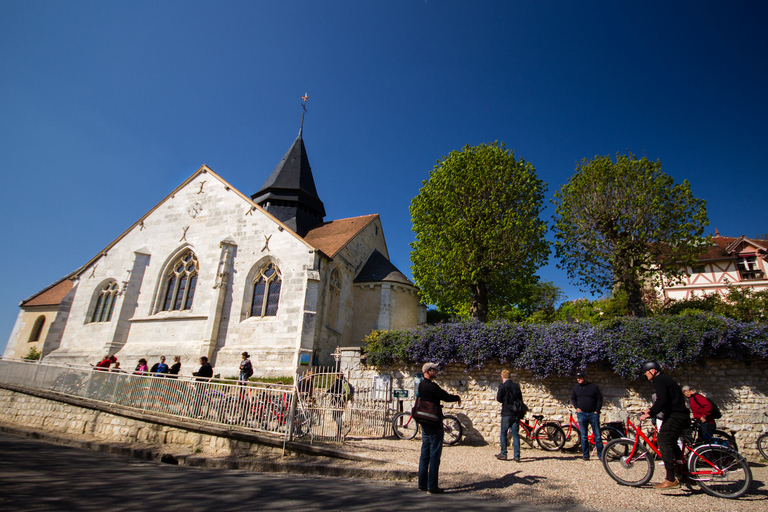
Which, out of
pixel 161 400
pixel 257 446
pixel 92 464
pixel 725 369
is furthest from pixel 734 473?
pixel 161 400

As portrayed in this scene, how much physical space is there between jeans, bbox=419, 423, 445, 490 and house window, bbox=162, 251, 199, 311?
15731 mm

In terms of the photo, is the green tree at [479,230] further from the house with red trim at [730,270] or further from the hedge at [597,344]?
the house with red trim at [730,270]

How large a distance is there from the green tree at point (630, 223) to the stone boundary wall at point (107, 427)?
490 inches

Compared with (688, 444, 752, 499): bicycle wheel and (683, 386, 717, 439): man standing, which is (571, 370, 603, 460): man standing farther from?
(688, 444, 752, 499): bicycle wheel

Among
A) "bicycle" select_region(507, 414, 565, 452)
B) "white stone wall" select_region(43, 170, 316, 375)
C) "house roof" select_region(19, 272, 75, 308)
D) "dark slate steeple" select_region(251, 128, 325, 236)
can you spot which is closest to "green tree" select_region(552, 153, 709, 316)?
"bicycle" select_region(507, 414, 565, 452)

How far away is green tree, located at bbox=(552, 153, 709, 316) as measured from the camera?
12.9 meters

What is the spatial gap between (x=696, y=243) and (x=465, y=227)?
804 centimetres

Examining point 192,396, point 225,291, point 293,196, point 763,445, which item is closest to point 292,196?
point 293,196

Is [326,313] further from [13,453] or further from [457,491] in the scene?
[457,491]

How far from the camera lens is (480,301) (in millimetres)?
14539

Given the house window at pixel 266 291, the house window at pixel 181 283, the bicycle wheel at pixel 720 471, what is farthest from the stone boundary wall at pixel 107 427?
the house window at pixel 266 291

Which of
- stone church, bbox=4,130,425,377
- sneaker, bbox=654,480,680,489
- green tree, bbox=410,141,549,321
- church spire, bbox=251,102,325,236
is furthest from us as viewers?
church spire, bbox=251,102,325,236

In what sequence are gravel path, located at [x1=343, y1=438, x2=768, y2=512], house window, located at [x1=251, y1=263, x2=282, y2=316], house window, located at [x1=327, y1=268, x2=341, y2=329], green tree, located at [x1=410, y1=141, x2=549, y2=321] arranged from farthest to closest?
house window, located at [x1=327, y1=268, x2=341, y2=329], house window, located at [x1=251, y1=263, x2=282, y2=316], green tree, located at [x1=410, y1=141, x2=549, y2=321], gravel path, located at [x1=343, y1=438, x2=768, y2=512]

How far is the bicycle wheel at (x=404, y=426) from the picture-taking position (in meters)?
8.88
